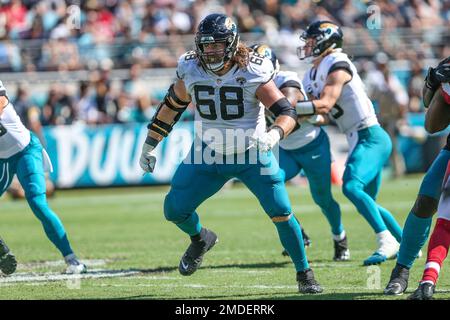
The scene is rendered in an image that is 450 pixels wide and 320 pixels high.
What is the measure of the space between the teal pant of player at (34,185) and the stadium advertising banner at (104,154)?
8140 mm

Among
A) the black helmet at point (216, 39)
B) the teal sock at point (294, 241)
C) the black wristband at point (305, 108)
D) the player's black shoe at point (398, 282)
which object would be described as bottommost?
the player's black shoe at point (398, 282)

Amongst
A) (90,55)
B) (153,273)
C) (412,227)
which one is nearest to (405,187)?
(90,55)

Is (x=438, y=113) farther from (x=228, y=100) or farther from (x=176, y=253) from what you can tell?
(x=176, y=253)

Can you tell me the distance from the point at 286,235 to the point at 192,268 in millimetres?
939

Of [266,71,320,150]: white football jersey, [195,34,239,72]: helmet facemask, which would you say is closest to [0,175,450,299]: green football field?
[266,71,320,150]: white football jersey

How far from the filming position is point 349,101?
27.0ft

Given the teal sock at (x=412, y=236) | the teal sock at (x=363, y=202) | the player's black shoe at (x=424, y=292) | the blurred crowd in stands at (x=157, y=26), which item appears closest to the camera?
the player's black shoe at (x=424, y=292)

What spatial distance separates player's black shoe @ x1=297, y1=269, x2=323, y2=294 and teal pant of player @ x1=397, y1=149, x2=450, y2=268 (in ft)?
1.89

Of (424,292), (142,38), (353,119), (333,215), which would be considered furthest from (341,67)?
(142,38)

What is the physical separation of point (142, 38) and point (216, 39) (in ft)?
40.4

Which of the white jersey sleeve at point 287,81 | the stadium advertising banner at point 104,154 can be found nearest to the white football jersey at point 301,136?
the white jersey sleeve at point 287,81

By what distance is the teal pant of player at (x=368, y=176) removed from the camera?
7859 millimetres

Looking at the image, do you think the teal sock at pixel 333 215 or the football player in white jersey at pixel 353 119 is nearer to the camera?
the football player in white jersey at pixel 353 119

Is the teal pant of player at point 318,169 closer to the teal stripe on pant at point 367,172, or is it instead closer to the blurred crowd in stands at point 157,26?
the teal stripe on pant at point 367,172
